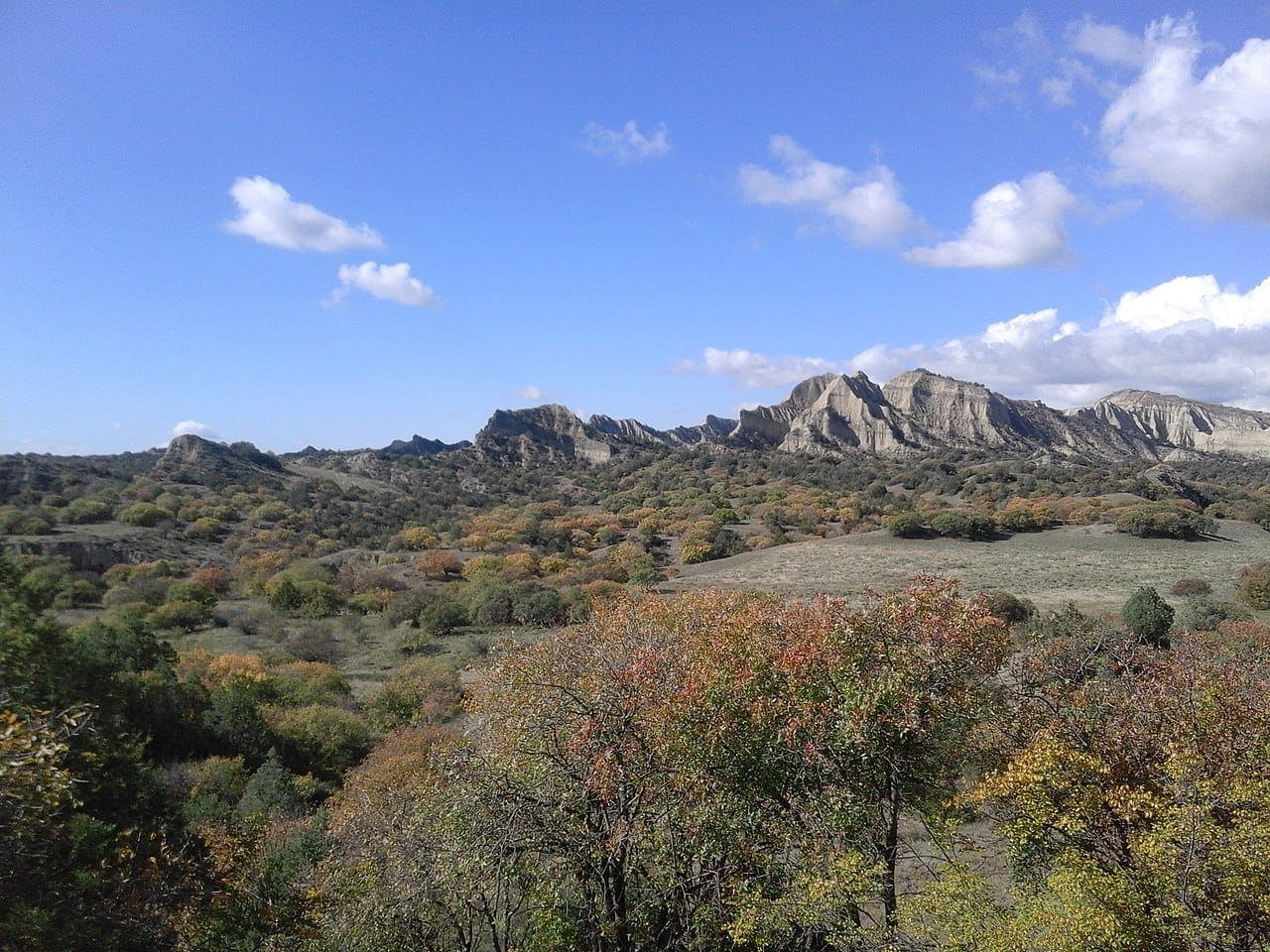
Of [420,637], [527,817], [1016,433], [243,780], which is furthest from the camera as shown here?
[1016,433]

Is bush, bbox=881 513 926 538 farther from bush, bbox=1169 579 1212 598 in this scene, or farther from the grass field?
bush, bbox=1169 579 1212 598

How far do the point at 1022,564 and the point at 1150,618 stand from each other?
18.6m

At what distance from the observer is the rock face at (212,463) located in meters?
81.8

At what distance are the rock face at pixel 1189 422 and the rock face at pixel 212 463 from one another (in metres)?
173

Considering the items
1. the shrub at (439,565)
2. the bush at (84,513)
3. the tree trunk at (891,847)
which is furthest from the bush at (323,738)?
the bush at (84,513)

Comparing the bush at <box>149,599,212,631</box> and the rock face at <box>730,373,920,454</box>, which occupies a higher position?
the rock face at <box>730,373,920,454</box>

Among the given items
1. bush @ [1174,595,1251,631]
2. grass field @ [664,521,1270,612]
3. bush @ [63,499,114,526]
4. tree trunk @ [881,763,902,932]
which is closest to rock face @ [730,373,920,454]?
grass field @ [664,521,1270,612]

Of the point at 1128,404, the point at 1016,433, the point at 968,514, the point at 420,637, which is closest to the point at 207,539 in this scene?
the point at 420,637

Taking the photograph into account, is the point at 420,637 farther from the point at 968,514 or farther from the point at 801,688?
the point at 968,514

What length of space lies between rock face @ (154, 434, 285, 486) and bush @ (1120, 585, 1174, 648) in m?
86.4

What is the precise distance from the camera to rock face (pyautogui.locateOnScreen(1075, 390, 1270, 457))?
16238 centimetres

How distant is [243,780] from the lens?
1861 centimetres

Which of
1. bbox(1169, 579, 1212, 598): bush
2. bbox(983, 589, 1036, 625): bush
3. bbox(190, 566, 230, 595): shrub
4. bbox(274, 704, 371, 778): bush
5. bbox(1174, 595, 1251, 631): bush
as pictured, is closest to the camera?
bbox(274, 704, 371, 778): bush

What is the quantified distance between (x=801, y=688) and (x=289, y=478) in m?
96.5
